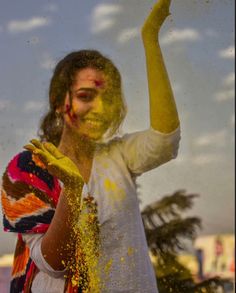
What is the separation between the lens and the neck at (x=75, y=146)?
757mm

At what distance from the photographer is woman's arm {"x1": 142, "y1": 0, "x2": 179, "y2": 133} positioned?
0.75 m

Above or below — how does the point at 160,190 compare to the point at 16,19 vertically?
below

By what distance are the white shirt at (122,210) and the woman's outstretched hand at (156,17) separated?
0.39ft

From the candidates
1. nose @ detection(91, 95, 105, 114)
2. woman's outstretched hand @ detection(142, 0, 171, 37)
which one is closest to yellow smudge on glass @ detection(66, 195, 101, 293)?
nose @ detection(91, 95, 105, 114)

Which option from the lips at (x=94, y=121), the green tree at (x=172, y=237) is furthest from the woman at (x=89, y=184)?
the green tree at (x=172, y=237)

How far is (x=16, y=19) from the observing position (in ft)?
2.57

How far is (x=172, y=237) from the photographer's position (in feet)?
3.57

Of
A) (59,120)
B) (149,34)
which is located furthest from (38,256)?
(149,34)

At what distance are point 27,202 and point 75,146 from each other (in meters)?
0.09

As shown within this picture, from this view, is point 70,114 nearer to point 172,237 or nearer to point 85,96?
point 85,96

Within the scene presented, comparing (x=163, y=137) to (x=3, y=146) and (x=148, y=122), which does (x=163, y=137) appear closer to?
(x=148, y=122)

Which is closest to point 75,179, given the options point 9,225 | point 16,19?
point 9,225

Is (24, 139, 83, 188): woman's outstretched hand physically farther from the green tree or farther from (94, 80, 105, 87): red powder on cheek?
the green tree

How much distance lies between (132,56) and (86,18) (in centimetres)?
8
